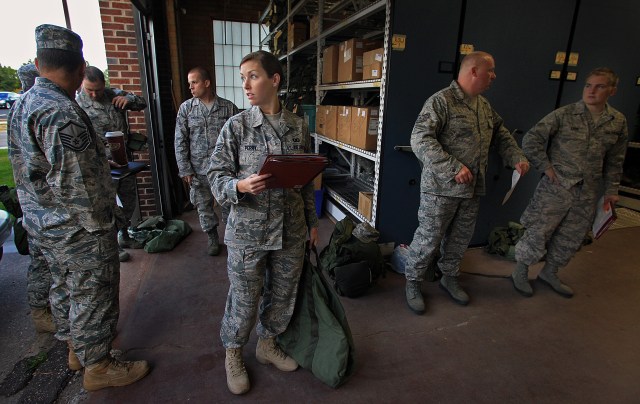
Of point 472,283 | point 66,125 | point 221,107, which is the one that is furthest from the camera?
point 221,107

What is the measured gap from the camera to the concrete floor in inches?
76.6

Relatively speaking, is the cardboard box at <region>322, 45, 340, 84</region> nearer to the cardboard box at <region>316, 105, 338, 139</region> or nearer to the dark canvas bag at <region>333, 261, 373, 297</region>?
the cardboard box at <region>316, 105, 338, 139</region>

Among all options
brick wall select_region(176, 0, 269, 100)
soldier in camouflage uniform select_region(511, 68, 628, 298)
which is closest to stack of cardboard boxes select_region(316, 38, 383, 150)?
soldier in camouflage uniform select_region(511, 68, 628, 298)

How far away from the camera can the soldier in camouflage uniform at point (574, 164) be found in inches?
103

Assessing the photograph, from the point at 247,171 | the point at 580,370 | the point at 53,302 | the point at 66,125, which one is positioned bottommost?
the point at 580,370

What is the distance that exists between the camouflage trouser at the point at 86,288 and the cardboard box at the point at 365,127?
2.29 m

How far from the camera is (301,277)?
2.00 m

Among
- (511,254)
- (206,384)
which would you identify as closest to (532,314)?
(511,254)

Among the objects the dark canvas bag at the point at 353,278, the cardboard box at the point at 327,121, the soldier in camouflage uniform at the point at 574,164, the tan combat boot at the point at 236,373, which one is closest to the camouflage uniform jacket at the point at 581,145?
the soldier in camouflage uniform at the point at 574,164

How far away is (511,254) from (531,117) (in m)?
1.40

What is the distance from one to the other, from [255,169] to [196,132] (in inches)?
77.5

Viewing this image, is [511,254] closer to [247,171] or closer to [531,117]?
[531,117]

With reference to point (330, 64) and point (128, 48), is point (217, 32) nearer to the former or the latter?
point (128, 48)

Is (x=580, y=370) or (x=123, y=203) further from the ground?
(x=123, y=203)
